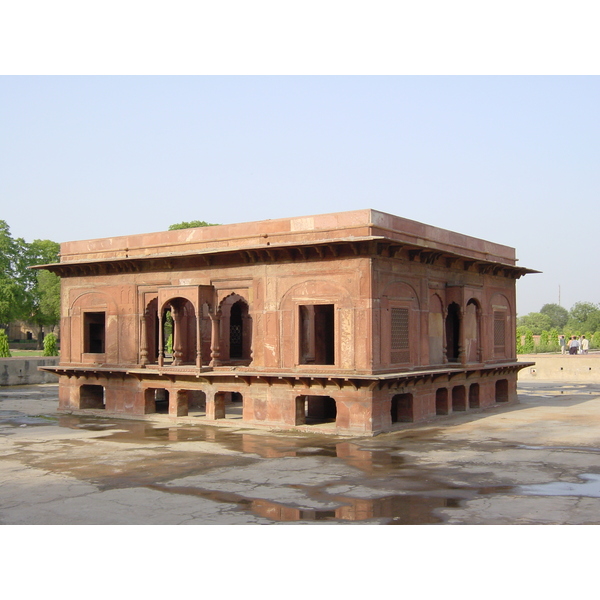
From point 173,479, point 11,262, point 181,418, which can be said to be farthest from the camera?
point 11,262

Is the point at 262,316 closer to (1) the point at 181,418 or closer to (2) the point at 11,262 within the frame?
(1) the point at 181,418

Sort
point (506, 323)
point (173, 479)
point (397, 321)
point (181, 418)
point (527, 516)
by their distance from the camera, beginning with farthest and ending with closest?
point (506, 323) → point (181, 418) → point (397, 321) → point (173, 479) → point (527, 516)

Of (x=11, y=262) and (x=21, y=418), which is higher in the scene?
(x=11, y=262)

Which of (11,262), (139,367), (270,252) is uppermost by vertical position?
(11,262)

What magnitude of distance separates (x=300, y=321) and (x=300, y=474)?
23.8 feet

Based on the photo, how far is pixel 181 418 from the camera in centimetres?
2048

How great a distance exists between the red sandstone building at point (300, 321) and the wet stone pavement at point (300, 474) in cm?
121

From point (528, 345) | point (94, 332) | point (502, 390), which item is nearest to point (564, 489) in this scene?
point (502, 390)

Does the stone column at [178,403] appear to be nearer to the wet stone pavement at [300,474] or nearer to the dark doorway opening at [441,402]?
the wet stone pavement at [300,474]

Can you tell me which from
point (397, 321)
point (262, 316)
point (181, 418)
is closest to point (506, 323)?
point (397, 321)

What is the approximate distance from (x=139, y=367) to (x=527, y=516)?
14.2m

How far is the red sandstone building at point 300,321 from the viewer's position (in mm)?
17750

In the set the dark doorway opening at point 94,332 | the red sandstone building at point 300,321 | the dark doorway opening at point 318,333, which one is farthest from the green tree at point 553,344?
the dark doorway opening at point 94,332

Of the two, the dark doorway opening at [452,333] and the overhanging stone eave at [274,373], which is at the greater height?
the dark doorway opening at [452,333]
